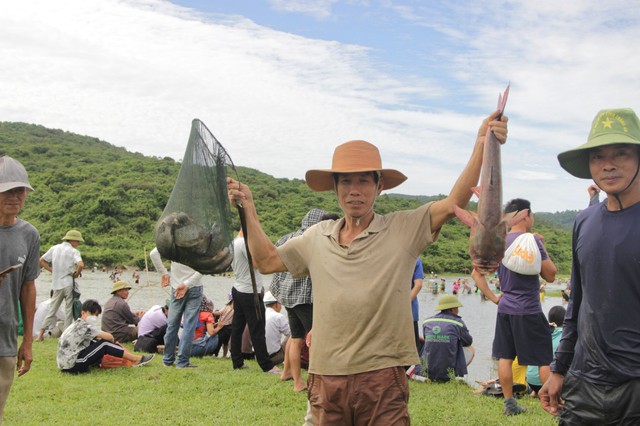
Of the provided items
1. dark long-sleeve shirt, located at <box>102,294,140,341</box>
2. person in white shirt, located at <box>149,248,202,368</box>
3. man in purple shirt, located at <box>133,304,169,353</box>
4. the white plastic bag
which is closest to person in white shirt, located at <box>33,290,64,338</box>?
dark long-sleeve shirt, located at <box>102,294,140,341</box>

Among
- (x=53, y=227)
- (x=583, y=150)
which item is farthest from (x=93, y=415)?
(x=53, y=227)

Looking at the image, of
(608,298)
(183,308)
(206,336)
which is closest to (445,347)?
(183,308)

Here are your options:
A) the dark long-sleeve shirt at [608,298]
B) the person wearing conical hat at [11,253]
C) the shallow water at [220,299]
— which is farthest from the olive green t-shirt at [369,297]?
the shallow water at [220,299]

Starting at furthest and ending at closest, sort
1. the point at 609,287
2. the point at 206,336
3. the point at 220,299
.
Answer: the point at 220,299, the point at 206,336, the point at 609,287

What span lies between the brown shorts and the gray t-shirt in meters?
2.47

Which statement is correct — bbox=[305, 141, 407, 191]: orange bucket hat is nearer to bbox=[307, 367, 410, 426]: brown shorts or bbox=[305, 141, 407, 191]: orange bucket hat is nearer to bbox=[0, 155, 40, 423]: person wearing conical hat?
bbox=[307, 367, 410, 426]: brown shorts

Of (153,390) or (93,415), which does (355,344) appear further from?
(153,390)

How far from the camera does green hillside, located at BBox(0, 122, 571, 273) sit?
2636cm

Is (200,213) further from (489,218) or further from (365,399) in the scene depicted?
(489,218)

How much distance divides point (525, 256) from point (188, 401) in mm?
4034

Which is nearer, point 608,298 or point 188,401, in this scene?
point 608,298

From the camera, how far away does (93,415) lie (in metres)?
6.21

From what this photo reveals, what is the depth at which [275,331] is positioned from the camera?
9727 mm

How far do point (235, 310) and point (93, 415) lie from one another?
102 inches
